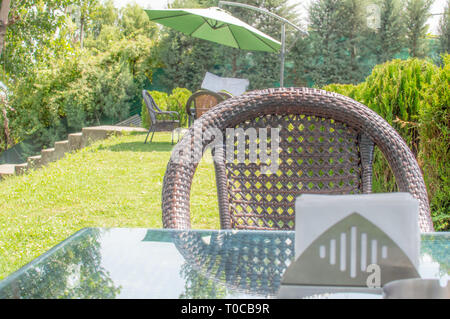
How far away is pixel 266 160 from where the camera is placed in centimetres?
140

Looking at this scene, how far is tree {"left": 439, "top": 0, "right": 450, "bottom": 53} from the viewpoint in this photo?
13931mm

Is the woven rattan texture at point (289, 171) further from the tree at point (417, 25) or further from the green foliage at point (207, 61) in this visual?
the tree at point (417, 25)

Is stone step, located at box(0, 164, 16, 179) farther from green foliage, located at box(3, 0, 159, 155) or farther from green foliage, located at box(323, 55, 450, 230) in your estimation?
green foliage, located at box(323, 55, 450, 230)

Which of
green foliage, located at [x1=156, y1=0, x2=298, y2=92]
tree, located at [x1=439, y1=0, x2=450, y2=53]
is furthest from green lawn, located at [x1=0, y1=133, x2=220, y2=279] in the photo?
tree, located at [x1=439, y1=0, x2=450, y2=53]

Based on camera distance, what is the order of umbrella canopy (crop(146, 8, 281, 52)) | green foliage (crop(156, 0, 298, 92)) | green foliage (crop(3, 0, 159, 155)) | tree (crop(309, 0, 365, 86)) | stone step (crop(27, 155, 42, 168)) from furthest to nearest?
green foliage (crop(156, 0, 298, 92)), tree (crop(309, 0, 365, 86)), green foliage (crop(3, 0, 159, 155)), umbrella canopy (crop(146, 8, 281, 52)), stone step (crop(27, 155, 42, 168))

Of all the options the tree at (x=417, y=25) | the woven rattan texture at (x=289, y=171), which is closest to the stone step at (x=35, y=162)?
the woven rattan texture at (x=289, y=171)

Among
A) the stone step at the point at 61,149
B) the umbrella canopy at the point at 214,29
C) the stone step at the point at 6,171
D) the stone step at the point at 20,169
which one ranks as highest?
the umbrella canopy at the point at 214,29

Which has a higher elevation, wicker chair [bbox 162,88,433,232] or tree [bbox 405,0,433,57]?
tree [bbox 405,0,433,57]

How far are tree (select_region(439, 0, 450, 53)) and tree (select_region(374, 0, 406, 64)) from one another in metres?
1.21

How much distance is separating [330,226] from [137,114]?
14.2 metres

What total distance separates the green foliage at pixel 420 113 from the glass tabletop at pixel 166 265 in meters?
1.95

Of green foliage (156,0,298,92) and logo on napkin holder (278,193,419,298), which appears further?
green foliage (156,0,298,92)

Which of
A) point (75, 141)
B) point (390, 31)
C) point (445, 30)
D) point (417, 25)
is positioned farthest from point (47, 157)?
point (417, 25)

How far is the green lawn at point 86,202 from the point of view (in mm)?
2737
